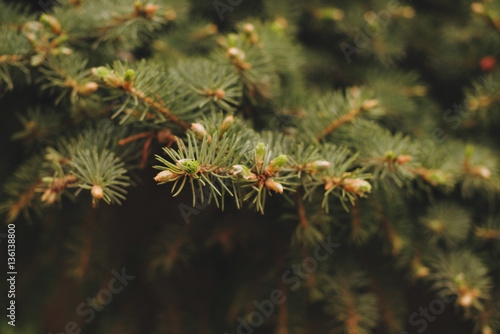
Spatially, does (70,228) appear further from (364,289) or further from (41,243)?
(364,289)

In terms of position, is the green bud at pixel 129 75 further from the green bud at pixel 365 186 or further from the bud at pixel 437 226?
the bud at pixel 437 226

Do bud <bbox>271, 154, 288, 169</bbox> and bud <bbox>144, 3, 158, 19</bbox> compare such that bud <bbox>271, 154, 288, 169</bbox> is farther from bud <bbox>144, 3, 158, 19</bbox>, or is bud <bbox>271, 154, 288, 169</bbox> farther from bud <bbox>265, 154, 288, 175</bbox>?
bud <bbox>144, 3, 158, 19</bbox>

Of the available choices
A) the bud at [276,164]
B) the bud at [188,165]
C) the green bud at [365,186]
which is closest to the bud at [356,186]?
the green bud at [365,186]

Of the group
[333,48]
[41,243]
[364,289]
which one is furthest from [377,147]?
[41,243]

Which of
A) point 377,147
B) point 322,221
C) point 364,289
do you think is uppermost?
point 377,147

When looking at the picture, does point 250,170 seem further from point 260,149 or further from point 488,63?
point 488,63

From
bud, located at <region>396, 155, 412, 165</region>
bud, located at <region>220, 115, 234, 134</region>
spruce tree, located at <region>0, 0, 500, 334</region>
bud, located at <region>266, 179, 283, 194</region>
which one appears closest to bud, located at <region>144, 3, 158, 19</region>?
spruce tree, located at <region>0, 0, 500, 334</region>

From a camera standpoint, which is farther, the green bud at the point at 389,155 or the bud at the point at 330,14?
the bud at the point at 330,14
